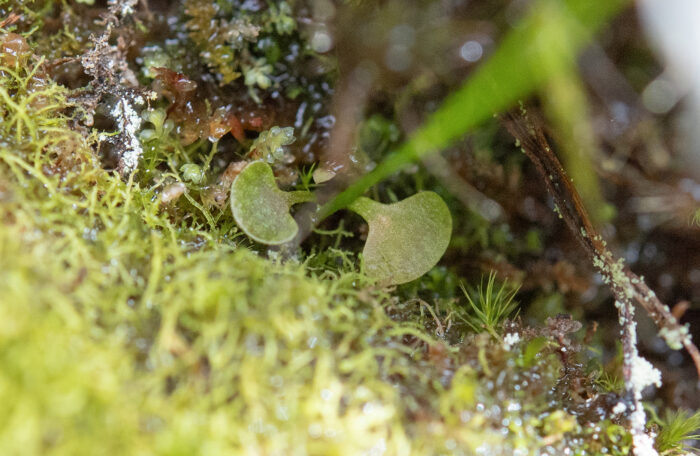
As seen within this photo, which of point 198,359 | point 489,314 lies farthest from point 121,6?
point 489,314

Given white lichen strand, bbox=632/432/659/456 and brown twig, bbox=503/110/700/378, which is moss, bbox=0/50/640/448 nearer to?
white lichen strand, bbox=632/432/659/456

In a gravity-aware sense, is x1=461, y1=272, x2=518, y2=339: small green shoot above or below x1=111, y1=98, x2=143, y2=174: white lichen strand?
below

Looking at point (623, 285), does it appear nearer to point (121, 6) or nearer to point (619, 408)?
point (619, 408)

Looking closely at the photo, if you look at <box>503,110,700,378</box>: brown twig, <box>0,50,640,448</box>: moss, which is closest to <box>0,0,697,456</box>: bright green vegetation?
<box>0,50,640,448</box>: moss

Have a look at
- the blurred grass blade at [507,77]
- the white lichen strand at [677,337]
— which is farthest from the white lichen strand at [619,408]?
the blurred grass blade at [507,77]

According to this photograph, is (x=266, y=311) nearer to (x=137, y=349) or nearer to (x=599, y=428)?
(x=137, y=349)


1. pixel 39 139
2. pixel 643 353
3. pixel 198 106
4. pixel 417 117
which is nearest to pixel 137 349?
pixel 39 139
